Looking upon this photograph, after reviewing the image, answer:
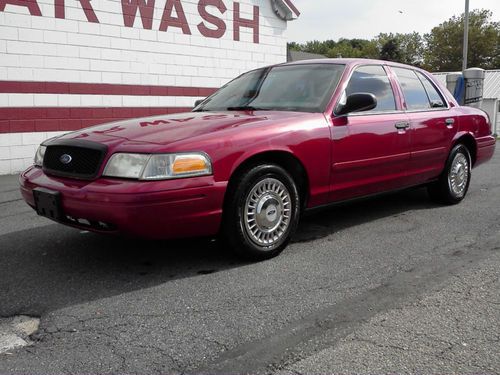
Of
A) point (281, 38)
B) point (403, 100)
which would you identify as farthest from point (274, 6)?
point (403, 100)

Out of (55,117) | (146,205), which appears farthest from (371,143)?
(55,117)

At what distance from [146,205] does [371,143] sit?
2.31m

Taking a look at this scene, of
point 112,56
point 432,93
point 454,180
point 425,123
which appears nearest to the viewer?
point 425,123

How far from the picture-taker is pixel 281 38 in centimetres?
1265

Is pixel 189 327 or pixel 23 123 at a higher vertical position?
pixel 23 123

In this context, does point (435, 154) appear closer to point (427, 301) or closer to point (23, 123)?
point (427, 301)

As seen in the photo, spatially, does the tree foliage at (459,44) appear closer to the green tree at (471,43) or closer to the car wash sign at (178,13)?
the green tree at (471,43)

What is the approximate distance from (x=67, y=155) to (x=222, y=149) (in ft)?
3.73

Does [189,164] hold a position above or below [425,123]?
below

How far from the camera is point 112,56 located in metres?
9.89

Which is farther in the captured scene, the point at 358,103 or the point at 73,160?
the point at 358,103

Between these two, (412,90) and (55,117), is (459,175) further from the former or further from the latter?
(55,117)

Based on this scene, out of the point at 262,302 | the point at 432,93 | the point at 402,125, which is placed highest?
the point at 432,93

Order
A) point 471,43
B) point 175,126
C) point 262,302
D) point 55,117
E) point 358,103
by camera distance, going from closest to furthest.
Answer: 1. point 262,302
2. point 175,126
3. point 358,103
4. point 55,117
5. point 471,43
